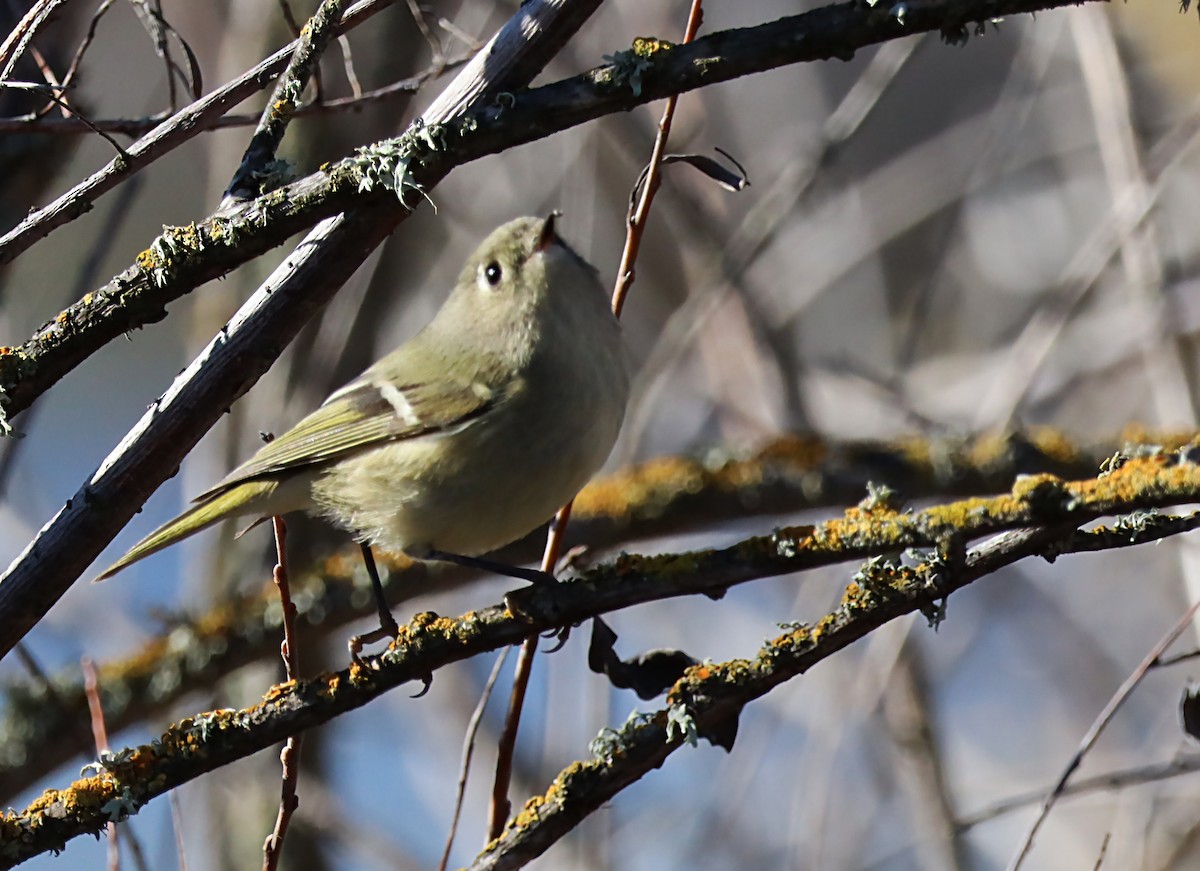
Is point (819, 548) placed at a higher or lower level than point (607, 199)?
lower

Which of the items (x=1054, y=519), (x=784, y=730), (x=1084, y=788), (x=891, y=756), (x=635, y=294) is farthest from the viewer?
(x=635, y=294)

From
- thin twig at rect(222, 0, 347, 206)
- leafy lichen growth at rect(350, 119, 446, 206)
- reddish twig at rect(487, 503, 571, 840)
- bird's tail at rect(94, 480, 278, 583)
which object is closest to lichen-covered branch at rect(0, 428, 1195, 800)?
bird's tail at rect(94, 480, 278, 583)

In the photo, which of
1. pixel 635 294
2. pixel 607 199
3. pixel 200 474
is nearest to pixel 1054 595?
pixel 635 294

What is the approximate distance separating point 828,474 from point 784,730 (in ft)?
3.49

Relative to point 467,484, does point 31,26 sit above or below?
above

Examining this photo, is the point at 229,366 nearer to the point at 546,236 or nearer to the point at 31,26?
the point at 31,26

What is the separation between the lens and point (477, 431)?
1.91 m

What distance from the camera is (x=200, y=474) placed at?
122 inches

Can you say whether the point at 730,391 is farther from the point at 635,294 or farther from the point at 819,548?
the point at 819,548

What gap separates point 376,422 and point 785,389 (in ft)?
3.95

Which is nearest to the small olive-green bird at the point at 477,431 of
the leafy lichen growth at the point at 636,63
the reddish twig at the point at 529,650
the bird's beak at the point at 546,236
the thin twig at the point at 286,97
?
the bird's beak at the point at 546,236

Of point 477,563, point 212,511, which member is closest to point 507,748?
point 477,563

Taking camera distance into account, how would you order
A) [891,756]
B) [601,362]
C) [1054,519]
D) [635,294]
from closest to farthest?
[1054,519]
[601,362]
[891,756]
[635,294]

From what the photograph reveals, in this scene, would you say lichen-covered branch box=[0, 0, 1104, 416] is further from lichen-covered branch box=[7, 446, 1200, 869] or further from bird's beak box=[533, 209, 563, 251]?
bird's beak box=[533, 209, 563, 251]
